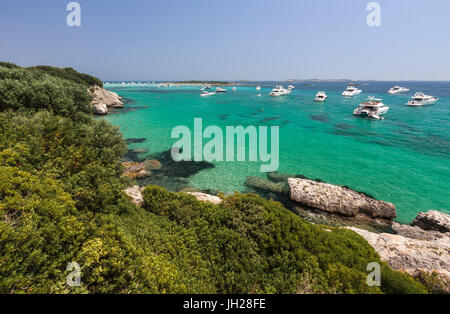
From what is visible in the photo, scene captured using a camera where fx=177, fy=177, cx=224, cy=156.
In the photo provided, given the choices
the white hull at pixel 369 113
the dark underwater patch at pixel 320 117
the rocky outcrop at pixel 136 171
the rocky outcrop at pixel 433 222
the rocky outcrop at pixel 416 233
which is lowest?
the rocky outcrop at pixel 416 233

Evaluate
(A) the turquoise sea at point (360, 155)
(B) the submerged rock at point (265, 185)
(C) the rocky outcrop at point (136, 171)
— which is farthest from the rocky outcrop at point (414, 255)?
(C) the rocky outcrop at point (136, 171)

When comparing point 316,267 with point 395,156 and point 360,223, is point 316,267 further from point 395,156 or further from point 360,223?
point 395,156

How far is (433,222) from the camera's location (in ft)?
39.9

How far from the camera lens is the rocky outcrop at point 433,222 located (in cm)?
1187

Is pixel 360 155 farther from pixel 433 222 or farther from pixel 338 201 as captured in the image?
pixel 338 201

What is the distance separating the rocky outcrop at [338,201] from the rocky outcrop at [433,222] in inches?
52.0

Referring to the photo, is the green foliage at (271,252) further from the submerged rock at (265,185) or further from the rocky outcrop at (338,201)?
the submerged rock at (265,185)

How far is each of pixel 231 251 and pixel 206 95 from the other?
322 ft

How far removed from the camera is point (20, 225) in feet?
15.8

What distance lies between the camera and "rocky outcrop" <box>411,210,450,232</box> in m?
11.9

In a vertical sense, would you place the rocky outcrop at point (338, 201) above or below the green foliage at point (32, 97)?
below

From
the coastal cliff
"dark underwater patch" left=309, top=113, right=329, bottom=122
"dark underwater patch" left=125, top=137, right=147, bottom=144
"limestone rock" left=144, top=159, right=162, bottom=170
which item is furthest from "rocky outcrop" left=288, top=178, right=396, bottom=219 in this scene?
"dark underwater patch" left=309, top=113, right=329, bottom=122
